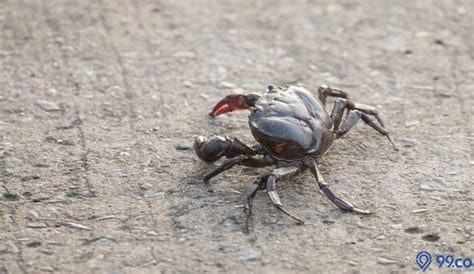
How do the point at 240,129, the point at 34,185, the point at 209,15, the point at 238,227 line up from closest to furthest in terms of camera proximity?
the point at 238,227, the point at 34,185, the point at 240,129, the point at 209,15

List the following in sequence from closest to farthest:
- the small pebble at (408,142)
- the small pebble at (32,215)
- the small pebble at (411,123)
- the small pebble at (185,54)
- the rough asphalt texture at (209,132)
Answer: the rough asphalt texture at (209,132) < the small pebble at (32,215) < the small pebble at (408,142) < the small pebble at (411,123) < the small pebble at (185,54)

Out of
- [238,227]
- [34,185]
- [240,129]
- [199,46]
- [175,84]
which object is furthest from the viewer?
[199,46]

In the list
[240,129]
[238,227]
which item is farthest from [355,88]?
[238,227]

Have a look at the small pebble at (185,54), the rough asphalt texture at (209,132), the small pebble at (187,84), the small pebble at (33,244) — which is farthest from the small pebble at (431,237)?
the small pebble at (185,54)

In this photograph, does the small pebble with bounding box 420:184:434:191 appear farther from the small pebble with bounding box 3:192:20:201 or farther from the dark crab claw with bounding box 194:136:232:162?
the small pebble with bounding box 3:192:20:201

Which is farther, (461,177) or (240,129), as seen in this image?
(240,129)

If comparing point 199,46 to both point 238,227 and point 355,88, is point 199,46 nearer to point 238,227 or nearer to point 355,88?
point 355,88

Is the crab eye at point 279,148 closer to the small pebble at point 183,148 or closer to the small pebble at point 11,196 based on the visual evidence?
the small pebble at point 183,148
